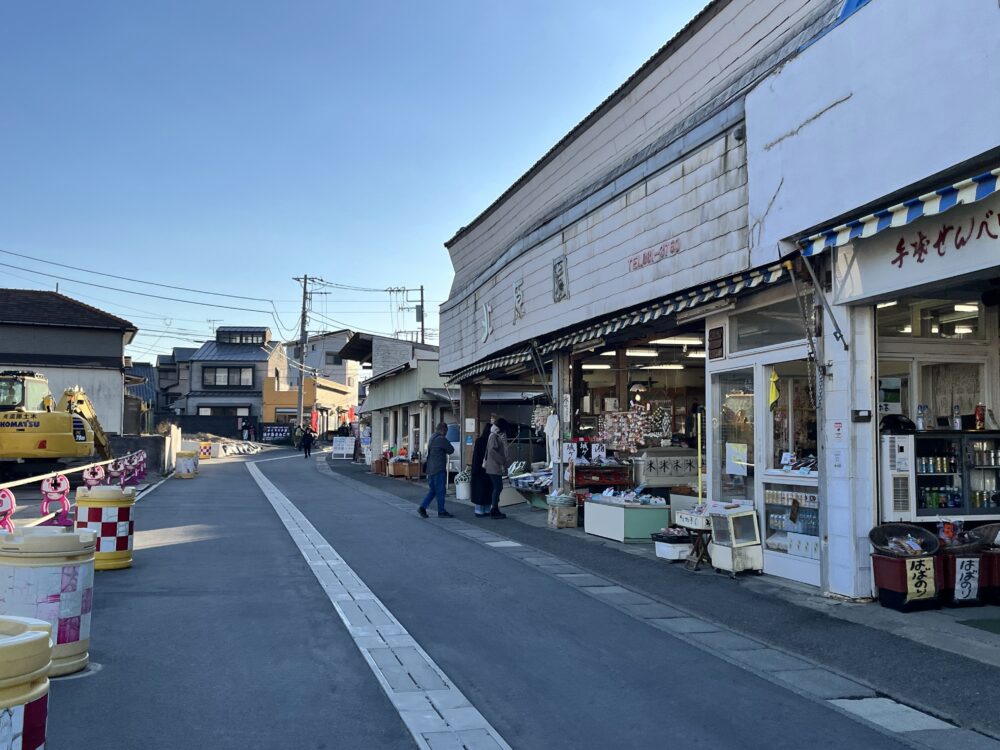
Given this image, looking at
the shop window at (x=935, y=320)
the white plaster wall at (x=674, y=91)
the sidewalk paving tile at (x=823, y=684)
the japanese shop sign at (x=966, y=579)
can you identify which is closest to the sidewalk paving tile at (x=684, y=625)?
the sidewalk paving tile at (x=823, y=684)

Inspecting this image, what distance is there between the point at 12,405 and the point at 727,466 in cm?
2038

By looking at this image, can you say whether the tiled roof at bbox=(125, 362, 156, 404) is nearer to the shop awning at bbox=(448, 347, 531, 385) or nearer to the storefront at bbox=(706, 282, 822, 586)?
the shop awning at bbox=(448, 347, 531, 385)

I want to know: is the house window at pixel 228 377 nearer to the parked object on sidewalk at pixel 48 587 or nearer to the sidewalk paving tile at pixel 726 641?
the parked object on sidewalk at pixel 48 587

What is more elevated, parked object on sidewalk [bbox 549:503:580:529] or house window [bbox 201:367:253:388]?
house window [bbox 201:367:253:388]

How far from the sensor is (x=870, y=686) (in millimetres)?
5566

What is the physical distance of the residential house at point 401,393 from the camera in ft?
89.8

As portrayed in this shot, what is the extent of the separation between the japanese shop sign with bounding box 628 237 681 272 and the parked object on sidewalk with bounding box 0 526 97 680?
24.9 feet

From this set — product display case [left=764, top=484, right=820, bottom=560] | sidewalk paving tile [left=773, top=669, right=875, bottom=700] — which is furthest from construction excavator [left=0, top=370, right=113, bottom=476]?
sidewalk paving tile [left=773, top=669, right=875, bottom=700]

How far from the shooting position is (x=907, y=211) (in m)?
6.49

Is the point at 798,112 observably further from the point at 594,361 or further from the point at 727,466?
the point at 594,361

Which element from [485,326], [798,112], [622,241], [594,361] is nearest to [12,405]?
[485,326]

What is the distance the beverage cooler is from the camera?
7.91 metres

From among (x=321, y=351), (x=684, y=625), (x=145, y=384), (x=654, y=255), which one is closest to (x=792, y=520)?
(x=684, y=625)

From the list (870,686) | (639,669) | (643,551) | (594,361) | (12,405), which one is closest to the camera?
(870,686)
